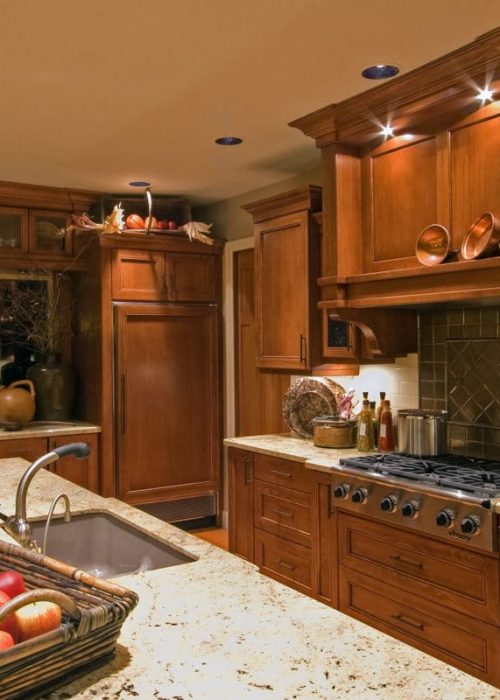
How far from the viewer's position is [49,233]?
5.11 metres

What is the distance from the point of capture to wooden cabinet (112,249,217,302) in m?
4.94

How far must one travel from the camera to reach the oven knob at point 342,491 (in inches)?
→ 122

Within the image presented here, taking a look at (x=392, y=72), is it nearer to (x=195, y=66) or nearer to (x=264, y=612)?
(x=195, y=66)

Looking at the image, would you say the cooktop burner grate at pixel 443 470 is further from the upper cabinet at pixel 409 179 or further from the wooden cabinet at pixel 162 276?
the wooden cabinet at pixel 162 276

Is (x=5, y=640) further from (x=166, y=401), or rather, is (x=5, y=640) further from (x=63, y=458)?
(x=166, y=401)

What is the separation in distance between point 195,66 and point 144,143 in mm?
1127

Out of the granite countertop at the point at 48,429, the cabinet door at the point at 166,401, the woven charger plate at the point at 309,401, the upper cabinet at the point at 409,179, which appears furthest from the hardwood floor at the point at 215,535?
the upper cabinet at the point at 409,179

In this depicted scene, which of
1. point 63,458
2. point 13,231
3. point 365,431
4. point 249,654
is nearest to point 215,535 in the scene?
point 63,458

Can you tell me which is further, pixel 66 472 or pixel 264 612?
pixel 66 472

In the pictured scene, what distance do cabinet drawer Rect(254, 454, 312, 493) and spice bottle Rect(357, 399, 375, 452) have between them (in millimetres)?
369

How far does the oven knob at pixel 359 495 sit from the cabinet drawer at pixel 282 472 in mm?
402

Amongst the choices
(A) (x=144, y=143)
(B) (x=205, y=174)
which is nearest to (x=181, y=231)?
(B) (x=205, y=174)

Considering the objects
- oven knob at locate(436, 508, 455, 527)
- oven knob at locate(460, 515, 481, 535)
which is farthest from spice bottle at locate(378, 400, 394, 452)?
oven knob at locate(460, 515, 481, 535)

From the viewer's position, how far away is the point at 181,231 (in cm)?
513
